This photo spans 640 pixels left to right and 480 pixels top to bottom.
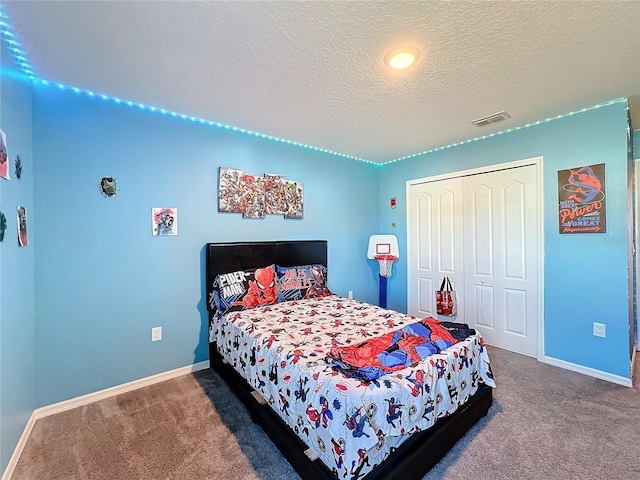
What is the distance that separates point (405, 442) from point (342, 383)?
51cm

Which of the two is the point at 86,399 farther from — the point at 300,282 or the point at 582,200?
the point at 582,200

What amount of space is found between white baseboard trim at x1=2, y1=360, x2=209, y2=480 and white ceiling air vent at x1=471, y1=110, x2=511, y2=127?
3.61 meters

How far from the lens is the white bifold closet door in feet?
9.87

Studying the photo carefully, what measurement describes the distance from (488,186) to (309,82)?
7.95 ft

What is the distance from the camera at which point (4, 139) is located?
1562mm

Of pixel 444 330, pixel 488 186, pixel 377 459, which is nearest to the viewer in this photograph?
pixel 377 459

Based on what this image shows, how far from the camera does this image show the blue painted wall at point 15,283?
155 centimetres

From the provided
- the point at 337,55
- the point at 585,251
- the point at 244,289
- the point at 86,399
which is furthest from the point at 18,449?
the point at 585,251

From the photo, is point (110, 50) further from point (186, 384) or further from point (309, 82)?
point (186, 384)

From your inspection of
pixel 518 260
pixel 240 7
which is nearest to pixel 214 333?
pixel 240 7

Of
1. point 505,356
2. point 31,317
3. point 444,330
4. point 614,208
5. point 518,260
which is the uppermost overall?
point 614,208

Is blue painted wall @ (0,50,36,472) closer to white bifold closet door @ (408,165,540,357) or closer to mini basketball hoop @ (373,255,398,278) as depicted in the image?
mini basketball hoop @ (373,255,398,278)

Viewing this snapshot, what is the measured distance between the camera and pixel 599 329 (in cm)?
255

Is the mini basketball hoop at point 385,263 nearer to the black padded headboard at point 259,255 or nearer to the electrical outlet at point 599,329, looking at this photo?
the black padded headboard at point 259,255
